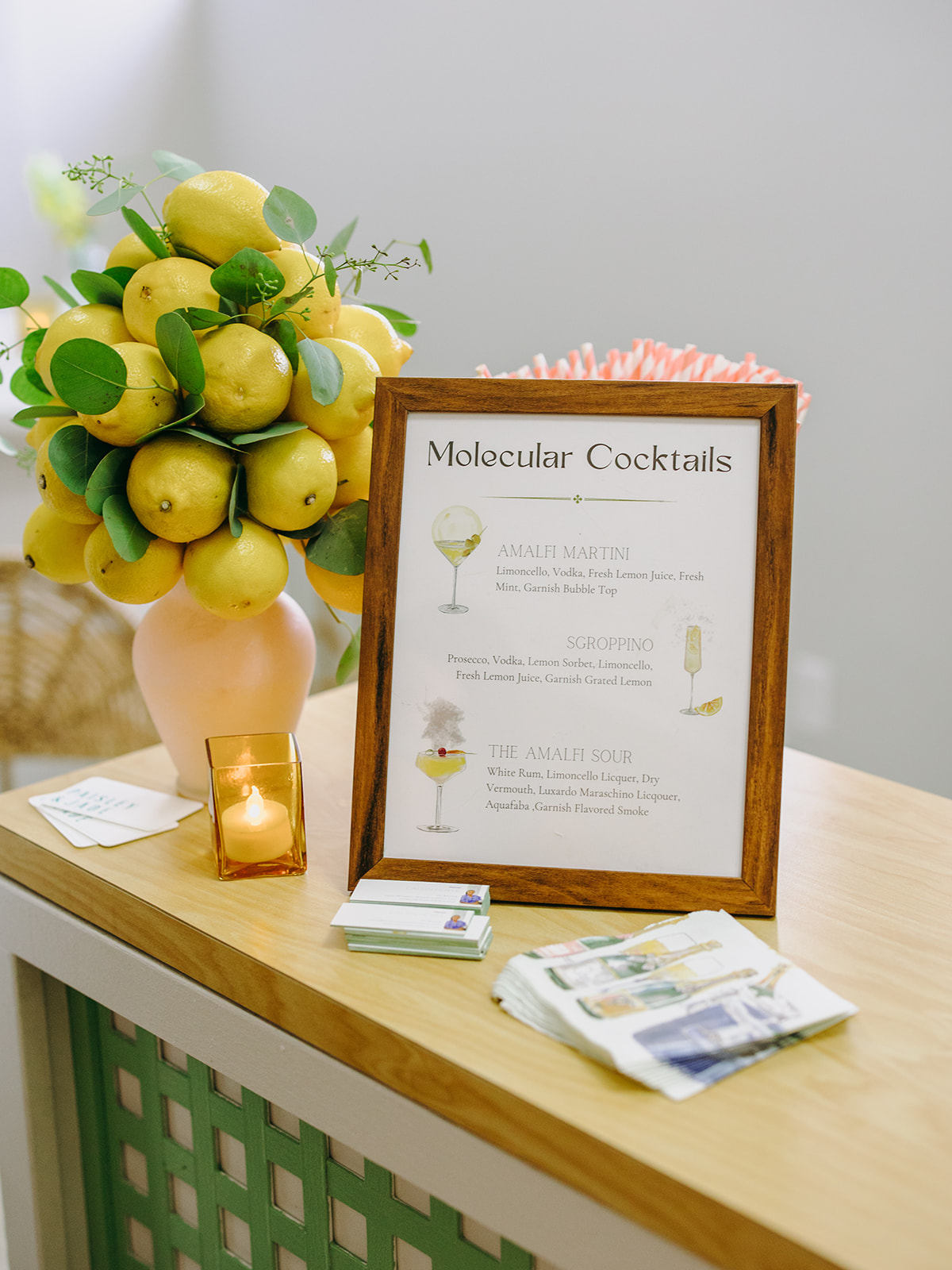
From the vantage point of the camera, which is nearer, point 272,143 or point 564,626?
point 564,626

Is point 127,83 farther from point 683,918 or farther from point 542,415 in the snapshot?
point 683,918

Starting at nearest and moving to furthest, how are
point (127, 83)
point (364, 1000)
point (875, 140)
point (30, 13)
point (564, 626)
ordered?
point (364, 1000)
point (564, 626)
point (875, 140)
point (30, 13)
point (127, 83)

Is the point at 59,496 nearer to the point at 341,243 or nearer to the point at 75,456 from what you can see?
the point at 75,456

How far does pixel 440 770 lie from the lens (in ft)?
2.23

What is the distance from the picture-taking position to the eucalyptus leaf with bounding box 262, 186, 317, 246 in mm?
670

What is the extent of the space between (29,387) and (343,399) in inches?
12.4

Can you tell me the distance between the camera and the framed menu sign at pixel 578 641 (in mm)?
659

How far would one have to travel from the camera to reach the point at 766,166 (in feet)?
5.24

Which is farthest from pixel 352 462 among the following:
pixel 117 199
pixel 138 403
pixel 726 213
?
pixel 726 213

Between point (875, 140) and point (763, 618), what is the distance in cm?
120

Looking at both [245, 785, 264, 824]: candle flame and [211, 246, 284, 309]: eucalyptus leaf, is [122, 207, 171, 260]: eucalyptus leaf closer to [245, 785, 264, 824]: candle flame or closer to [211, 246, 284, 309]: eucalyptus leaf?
[211, 246, 284, 309]: eucalyptus leaf

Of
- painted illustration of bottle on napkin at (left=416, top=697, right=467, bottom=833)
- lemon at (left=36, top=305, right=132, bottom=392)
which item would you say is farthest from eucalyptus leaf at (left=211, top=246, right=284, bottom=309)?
painted illustration of bottle on napkin at (left=416, top=697, right=467, bottom=833)

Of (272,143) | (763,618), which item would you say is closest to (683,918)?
(763,618)

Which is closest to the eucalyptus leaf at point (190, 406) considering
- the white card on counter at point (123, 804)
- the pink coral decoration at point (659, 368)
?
the pink coral decoration at point (659, 368)
